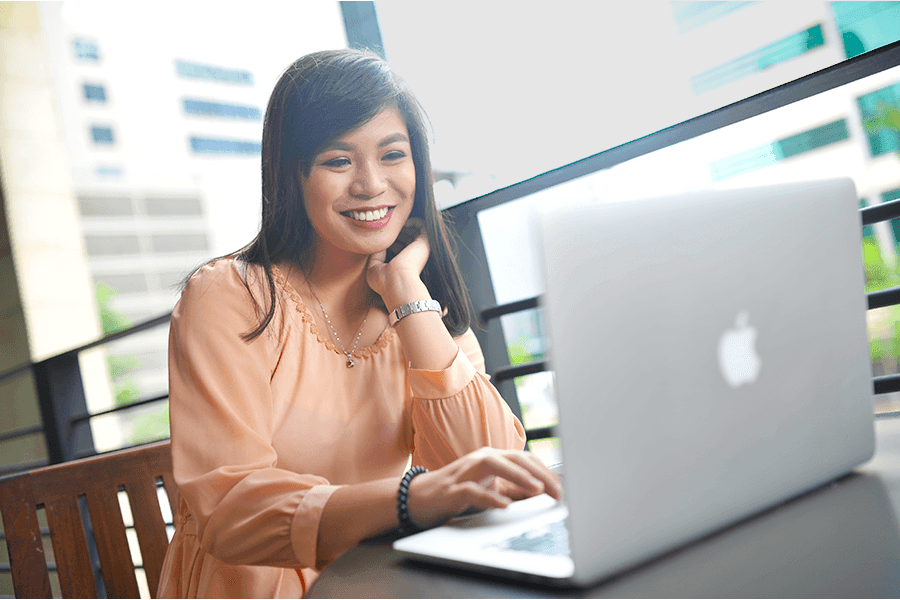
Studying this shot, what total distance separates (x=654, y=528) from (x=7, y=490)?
3.23 feet

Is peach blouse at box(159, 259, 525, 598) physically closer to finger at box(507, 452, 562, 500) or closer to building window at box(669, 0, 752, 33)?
finger at box(507, 452, 562, 500)

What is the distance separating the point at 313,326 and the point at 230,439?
304mm

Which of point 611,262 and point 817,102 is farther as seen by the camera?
point 817,102

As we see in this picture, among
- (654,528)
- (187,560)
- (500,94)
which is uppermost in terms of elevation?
(500,94)

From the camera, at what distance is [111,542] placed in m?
1.05

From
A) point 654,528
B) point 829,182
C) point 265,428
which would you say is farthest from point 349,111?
point 654,528

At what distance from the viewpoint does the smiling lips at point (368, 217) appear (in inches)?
43.4

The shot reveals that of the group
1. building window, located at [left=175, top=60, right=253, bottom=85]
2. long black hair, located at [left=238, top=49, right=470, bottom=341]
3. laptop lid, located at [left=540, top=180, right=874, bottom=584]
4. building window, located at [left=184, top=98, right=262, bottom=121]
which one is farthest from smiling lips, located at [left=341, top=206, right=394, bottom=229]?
building window, located at [left=184, top=98, right=262, bottom=121]

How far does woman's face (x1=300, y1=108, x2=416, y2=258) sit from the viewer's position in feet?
3.54

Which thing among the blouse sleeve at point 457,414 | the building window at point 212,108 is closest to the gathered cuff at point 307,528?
the blouse sleeve at point 457,414

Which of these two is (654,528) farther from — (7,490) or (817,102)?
(817,102)

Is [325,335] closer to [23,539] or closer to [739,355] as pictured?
[23,539]

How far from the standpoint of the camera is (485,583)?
46 centimetres

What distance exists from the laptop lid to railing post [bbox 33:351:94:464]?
3.21m
